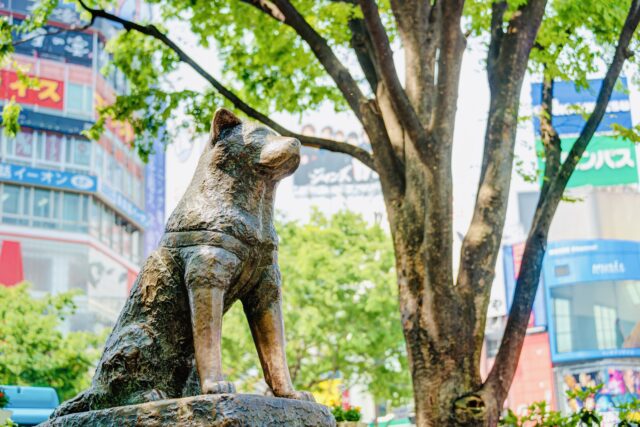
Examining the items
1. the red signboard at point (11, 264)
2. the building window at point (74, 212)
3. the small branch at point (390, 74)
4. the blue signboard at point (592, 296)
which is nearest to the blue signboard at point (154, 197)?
the building window at point (74, 212)

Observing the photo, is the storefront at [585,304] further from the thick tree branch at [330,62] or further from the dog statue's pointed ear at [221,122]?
the dog statue's pointed ear at [221,122]

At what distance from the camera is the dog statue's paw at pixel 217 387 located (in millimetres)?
3693

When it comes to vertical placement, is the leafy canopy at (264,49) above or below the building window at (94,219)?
below

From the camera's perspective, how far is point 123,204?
4034cm

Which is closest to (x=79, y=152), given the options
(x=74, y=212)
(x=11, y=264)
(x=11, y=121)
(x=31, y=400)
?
(x=74, y=212)

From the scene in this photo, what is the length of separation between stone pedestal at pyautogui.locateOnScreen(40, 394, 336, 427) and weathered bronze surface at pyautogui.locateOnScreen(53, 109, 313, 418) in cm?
12

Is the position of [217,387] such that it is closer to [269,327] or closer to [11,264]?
[269,327]

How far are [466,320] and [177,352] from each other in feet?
15.5

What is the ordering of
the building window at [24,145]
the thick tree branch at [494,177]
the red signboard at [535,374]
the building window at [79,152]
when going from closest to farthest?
the thick tree branch at [494,177], the building window at [24,145], the building window at [79,152], the red signboard at [535,374]

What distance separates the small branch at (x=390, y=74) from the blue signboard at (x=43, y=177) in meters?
30.0

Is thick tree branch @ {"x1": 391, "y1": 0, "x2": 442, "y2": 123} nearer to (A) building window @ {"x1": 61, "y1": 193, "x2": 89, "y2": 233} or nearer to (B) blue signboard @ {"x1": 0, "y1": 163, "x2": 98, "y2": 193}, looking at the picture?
(B) blue signboard @ {"x1": 0, "y1": 163, "x2": 98, "y2": 193}

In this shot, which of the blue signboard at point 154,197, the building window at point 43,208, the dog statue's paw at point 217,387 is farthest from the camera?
the blue signboard at point 154,197

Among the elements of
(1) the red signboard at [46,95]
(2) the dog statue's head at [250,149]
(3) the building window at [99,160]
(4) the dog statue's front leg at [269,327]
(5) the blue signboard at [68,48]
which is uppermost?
(5) the blue signboard at [68,48]

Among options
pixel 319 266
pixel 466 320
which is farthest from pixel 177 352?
pixel 319 266
